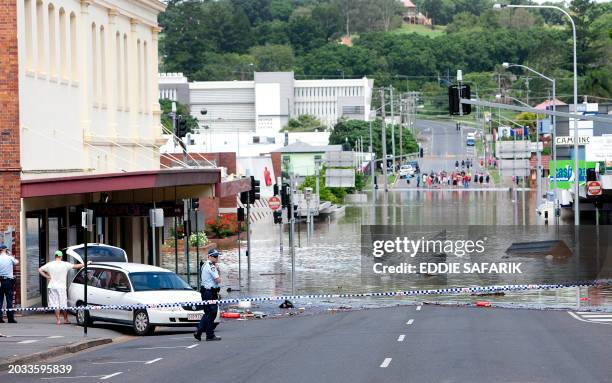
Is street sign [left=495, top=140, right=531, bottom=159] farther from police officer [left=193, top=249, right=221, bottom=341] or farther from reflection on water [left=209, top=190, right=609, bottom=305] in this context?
police officer [left=193, top=249, right=221, bottom=341]

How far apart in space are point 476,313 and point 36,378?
15.2m

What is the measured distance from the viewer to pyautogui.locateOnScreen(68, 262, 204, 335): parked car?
27.0 meters

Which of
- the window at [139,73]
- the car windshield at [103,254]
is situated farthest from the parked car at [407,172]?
the car windshield at [103,254]

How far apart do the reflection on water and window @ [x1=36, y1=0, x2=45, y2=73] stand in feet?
31.9

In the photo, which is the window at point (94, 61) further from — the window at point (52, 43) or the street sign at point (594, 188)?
the street sign at point (594, 188)

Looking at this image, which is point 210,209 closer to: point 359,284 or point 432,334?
point 359,284

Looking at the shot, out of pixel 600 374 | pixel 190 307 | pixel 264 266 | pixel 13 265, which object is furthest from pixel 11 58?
pixel 264 266

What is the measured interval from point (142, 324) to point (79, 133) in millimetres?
13289

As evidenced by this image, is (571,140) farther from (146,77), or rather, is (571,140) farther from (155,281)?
(155,281)

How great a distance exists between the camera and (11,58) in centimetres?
3219

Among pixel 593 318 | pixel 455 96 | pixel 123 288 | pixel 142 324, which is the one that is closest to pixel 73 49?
pixel 455 96

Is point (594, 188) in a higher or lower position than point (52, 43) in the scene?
lower

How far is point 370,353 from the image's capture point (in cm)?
2202

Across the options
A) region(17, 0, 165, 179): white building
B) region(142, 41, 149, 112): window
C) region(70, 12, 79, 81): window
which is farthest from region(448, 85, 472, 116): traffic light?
region(142, 41, 149, 112): window
